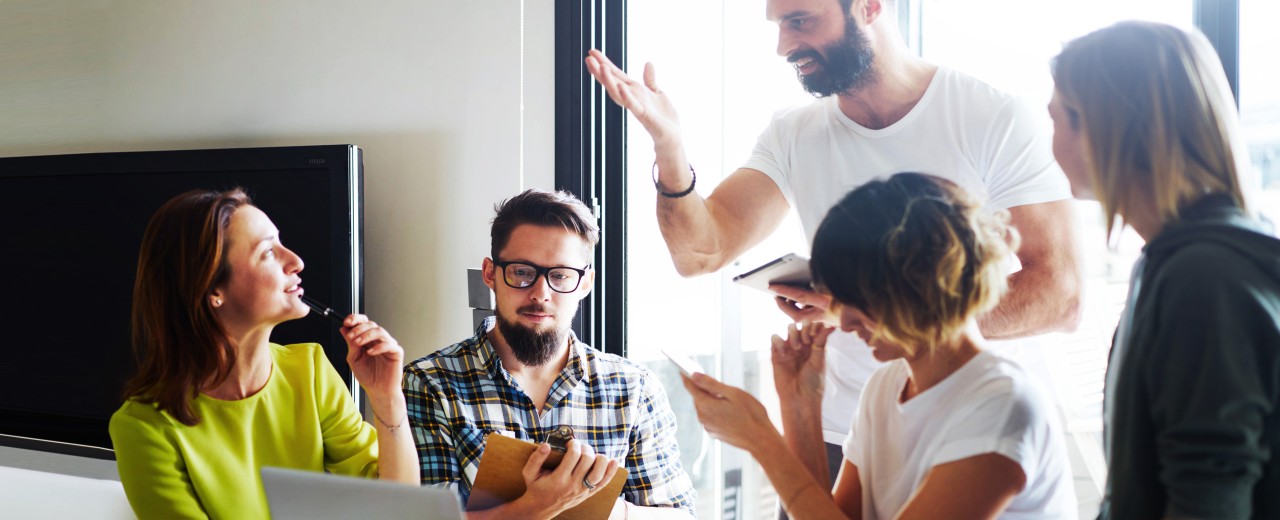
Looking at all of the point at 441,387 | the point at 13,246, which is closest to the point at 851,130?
the point at 441,387

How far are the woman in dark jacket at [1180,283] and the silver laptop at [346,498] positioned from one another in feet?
2.64

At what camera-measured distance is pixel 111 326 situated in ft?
6.64

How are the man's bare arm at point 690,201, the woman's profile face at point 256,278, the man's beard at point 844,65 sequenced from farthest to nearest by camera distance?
the woman's profile face at point 256,278
the man's bare arm at point 690,201
the man's beard at point 844,65

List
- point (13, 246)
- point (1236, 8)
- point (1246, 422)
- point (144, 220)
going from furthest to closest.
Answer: point (13, 246)
point (144, 220)
point (1236, 8)
point (1246, 422)

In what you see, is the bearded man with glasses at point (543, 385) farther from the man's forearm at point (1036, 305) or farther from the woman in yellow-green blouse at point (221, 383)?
the man's forearm at point (1036, 305)

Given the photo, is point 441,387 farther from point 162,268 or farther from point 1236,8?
point 1236,8

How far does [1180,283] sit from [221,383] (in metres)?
1.33

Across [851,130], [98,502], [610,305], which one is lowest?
[98,502]

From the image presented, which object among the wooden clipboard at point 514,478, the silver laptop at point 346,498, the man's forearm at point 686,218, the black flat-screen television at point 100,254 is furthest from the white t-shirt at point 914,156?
the black flat-screen television at point 100,254

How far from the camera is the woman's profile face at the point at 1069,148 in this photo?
0.92m

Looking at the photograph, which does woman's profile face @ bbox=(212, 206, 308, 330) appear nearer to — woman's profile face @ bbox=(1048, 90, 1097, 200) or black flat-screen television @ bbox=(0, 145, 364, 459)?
black flat-screen television @ bbox=(0, 145, 364, 459)

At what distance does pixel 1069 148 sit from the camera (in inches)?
36.5

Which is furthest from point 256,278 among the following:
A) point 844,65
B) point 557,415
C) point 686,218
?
point 844,65

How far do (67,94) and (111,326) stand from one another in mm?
614
